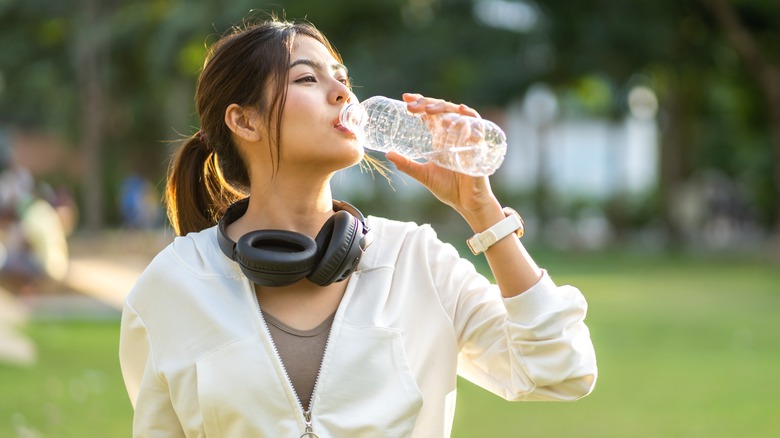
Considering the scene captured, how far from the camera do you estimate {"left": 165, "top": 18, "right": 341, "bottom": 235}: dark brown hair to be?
2957 mm

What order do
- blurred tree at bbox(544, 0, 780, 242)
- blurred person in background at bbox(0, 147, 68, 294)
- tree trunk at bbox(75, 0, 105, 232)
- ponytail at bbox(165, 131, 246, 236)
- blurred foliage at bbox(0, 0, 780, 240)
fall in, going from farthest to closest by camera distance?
tree trunk at bbox(75, 0, 105, 232), blurred foliage at bbox(0, 0, 780, 240), blurred tree at bbox(544, 0, 780, 242), blurred person in background at bbox(0, 147, 68, 294), ponytail at bbox(165, 131, 246, 236)

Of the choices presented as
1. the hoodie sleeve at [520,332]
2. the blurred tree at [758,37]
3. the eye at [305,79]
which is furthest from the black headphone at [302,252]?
the blurred tree at [758,37]

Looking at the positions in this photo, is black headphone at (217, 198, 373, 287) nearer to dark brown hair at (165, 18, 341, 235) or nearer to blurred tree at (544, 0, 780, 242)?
dark brown hair at (165, 18, 341, 235)

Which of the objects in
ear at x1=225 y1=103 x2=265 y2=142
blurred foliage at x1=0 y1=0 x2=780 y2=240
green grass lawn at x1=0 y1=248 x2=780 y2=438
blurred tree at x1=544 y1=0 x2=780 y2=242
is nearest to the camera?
ear at x1=225 y1=103 x2=265 y2=142

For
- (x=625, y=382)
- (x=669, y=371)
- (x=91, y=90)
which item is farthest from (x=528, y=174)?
(x=625, y=382)

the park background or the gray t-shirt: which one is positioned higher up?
the park background

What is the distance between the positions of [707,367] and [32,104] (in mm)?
34647

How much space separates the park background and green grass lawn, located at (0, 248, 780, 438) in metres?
0.03

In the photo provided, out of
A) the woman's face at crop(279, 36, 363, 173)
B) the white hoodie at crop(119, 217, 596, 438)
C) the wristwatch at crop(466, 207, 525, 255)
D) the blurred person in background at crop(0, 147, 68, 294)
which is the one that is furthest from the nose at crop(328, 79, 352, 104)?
the blurred person in background at crop(0, 147, 68, 294)

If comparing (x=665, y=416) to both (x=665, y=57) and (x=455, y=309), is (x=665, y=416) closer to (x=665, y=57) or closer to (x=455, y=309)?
(x=455, y=309)

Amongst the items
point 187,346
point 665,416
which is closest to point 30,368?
point 665,416

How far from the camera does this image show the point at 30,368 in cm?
1042

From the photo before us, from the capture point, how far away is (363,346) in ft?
9.12

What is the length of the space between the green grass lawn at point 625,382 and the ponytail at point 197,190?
448 centimetres
